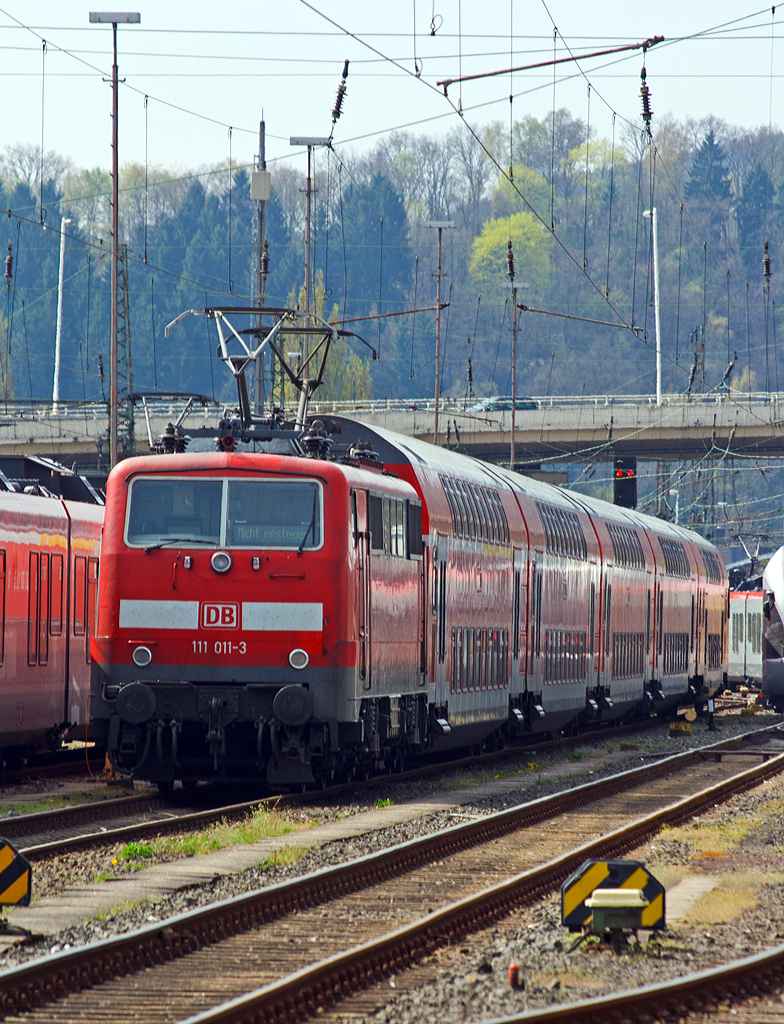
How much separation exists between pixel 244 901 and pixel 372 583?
7.31 meters

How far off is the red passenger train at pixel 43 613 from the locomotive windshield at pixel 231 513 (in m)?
2.86

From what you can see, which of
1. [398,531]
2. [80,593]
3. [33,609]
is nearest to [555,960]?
[398,531]

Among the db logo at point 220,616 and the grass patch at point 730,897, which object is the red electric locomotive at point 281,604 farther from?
the grass patch at point 730,897

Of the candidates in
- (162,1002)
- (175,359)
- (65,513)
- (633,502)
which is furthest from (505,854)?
(175,359)

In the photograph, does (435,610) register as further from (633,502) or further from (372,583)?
(633,502)

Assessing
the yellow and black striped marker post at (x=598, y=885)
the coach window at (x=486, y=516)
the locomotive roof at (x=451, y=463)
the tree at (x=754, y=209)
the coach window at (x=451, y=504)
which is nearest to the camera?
the yellow and black striped marker post at (x=598, y=885)

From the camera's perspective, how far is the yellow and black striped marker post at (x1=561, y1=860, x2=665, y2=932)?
9.53m

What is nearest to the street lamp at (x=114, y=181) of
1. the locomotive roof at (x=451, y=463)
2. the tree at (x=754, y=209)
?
the locomotive roof at (x=451, y=463)

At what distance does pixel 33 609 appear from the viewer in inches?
774

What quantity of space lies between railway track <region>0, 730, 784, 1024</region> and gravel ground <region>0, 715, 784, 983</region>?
1.14ft

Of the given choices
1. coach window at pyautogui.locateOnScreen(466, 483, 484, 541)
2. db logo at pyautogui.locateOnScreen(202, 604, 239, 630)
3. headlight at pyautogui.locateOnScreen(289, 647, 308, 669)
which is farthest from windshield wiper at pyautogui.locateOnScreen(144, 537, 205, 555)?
coach window at pyautogui.locateOnScreen(466, 483, 484, 541)

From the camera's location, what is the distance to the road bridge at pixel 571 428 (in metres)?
Result: 77.2

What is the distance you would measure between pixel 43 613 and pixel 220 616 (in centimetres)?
481

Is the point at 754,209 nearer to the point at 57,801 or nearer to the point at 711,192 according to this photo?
the point at 711,192
